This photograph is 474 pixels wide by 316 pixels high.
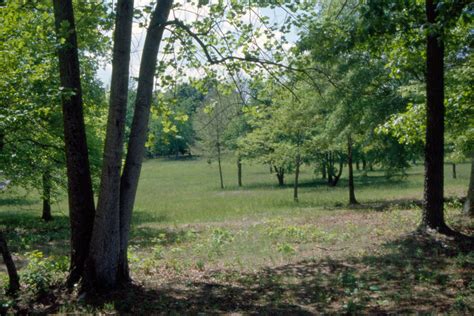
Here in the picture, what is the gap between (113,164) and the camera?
6.91m

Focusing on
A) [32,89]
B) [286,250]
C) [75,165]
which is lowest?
[286,250]

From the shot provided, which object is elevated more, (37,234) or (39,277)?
(39,277)

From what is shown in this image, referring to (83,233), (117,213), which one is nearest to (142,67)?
(117,213)

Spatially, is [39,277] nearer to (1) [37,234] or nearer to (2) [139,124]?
(2) [139,124]

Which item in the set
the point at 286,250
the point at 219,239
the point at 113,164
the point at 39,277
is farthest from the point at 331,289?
the point at 219,239

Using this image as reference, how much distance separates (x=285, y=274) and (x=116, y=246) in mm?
3230

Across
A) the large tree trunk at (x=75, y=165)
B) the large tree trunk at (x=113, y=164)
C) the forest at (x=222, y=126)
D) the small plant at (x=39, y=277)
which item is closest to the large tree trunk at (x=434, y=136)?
the forest at (x=222, y=126)

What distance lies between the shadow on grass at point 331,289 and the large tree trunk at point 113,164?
543 millimetres

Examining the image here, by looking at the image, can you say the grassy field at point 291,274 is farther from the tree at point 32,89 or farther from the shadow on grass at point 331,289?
the tree at point 32,89

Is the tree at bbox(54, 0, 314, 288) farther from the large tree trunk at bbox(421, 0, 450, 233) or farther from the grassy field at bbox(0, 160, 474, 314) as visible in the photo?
the large tree trunk at bbox(421, 0, 450, 233)

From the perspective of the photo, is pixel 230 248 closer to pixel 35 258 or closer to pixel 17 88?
pixel 35 258

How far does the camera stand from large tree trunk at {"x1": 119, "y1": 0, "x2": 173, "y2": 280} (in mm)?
7371

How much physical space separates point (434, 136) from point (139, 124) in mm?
6719

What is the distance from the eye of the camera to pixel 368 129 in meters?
21.2
